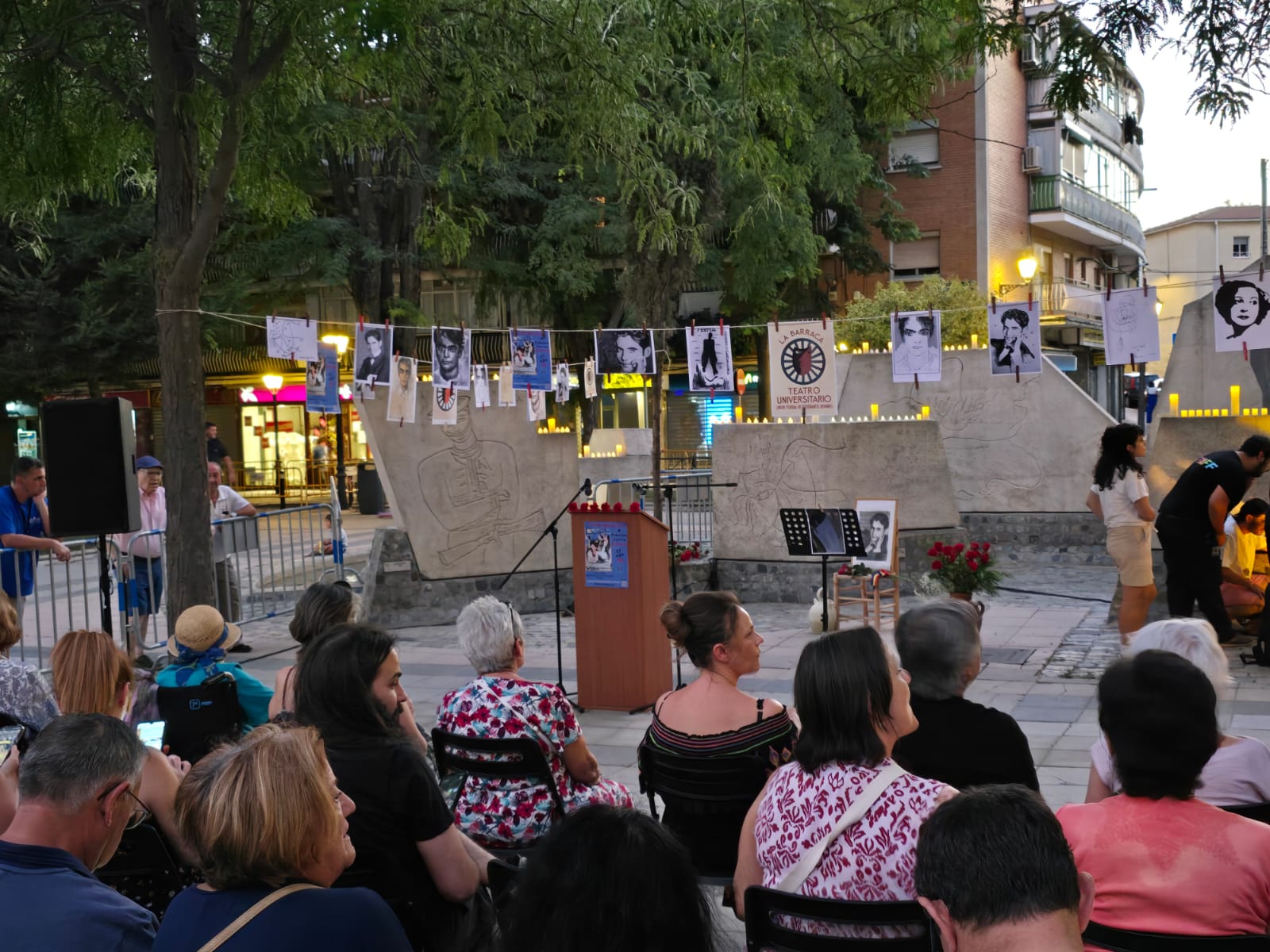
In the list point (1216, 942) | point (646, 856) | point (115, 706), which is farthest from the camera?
point (115, 706)

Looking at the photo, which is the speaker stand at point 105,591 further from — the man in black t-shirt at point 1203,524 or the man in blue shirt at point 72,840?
the man in black t-shirt at point 1203,524

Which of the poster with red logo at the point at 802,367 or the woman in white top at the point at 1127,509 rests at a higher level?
the poster with red logo at the point at 802,367

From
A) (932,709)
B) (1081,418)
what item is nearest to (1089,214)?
(1081,418)

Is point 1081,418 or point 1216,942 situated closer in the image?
point 1216,942

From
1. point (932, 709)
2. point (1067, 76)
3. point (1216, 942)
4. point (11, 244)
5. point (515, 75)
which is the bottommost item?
point (1216, 942)

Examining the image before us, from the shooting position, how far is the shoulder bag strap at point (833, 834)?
2.93 m

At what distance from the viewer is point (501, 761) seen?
13.4ft

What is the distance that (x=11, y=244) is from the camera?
29.2 metres

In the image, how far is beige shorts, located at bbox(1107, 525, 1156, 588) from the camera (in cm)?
930

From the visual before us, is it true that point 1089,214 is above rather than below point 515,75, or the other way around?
above

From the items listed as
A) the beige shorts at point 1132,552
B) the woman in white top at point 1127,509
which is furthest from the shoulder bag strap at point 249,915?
the beige shorts at point 1132,552

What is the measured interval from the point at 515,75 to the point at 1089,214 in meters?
33.6

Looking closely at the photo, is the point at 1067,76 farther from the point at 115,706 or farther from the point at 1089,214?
the point at 1089,214

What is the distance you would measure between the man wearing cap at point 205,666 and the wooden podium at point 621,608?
3.42 meters
